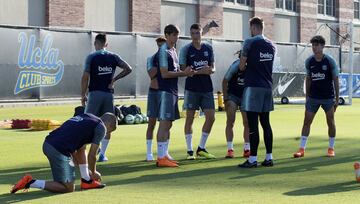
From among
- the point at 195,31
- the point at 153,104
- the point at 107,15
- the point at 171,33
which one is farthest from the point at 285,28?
the point at 171,33

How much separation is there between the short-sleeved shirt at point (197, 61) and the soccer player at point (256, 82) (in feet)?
3.19

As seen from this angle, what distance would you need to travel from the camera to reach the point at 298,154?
1338 centimetres

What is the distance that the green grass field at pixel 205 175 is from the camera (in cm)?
902

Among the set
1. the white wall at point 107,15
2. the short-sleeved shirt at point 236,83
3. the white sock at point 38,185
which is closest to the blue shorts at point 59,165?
the white sock at point 38,185

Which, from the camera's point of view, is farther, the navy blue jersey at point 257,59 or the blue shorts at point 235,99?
the blue shorts at point 235,99

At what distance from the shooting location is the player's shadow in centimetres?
927

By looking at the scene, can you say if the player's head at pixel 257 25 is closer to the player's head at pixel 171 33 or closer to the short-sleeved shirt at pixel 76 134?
the player's head at pixel 171 33

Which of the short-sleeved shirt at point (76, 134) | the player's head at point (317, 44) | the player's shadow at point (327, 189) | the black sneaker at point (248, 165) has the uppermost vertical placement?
the player's head at point (317, 44)

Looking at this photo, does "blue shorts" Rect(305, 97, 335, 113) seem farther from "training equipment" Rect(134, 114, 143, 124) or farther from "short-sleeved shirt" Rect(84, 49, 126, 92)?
"training equipment" Rect(134, 114, 143, 124)

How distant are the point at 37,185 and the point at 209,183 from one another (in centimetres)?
224

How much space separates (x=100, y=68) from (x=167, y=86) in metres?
1.08

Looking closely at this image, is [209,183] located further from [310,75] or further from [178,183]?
[310,75]

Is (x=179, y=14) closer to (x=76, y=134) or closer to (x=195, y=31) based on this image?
(x=195, y=31)

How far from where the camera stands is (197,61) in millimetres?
12758
